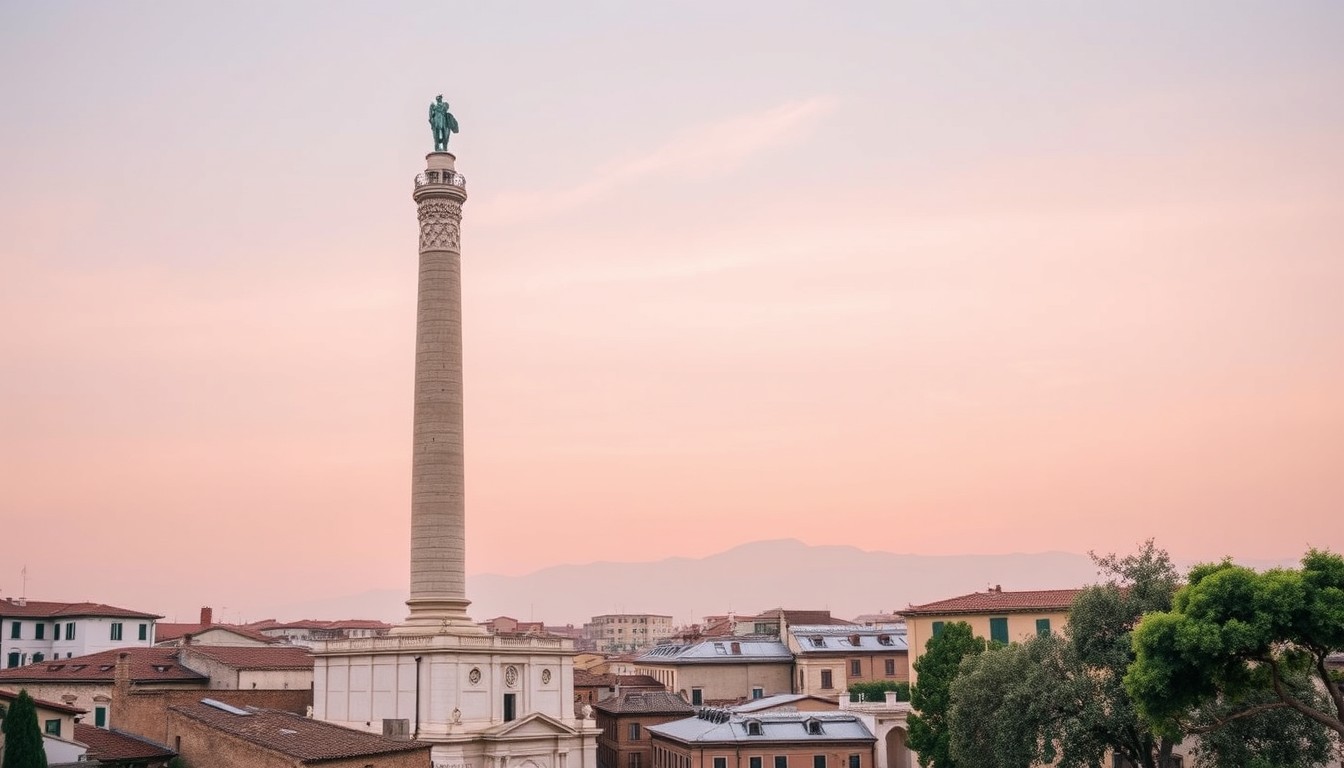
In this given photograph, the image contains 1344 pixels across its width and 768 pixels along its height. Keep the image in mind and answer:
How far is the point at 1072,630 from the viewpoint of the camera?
136ft

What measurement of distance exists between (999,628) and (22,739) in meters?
A: 42.1

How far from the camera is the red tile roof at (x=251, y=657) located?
6200cm

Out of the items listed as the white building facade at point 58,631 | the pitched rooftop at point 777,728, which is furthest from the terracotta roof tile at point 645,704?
the white building facade at point 58,631

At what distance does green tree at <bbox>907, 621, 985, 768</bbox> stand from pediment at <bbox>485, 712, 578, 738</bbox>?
15.0m

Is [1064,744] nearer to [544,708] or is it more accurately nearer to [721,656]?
[544,708]

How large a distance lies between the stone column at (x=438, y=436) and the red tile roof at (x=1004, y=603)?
22333mm

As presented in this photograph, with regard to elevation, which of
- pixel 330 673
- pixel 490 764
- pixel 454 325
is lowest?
pixel 490 764

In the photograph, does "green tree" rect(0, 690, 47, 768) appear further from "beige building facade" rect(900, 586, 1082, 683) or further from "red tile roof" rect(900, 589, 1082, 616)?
"red tile roof" rect(900, 589, 1082, 616)

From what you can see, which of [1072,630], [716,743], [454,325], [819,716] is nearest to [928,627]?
[819,716]

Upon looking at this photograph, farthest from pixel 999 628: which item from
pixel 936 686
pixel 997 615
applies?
pixel 936 686

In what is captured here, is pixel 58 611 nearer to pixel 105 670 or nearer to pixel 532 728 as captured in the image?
pixel 105 670

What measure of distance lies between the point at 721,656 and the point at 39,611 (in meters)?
42.0

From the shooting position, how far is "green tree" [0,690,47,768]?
118 feet

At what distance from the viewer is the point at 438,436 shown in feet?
184
